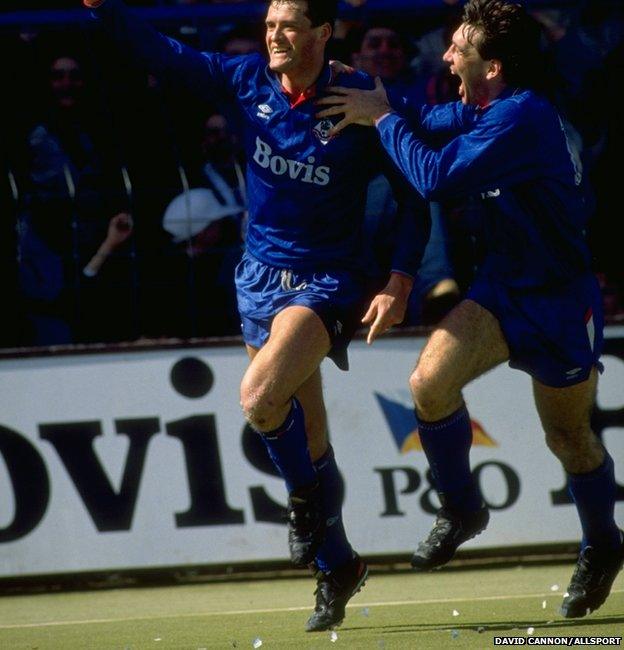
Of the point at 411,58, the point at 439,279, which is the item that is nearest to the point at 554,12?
the point at 411,58

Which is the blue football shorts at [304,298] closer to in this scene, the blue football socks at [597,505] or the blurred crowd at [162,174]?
the blue football socks at [597,505]

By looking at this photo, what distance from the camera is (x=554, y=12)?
8.38 m

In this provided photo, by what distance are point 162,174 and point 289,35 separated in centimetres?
216

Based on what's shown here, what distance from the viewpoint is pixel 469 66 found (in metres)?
6.01

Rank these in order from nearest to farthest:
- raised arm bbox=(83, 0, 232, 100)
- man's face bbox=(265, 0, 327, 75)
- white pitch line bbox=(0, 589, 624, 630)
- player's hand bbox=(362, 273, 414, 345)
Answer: player's hand bbox=(362, 273, 414, 345) < man's face bbox=(265, 0, 327, 75) < raised arm bbox=(83, 0, 232, 100) < white pitch line bbox=(0, 589, 624, 630)

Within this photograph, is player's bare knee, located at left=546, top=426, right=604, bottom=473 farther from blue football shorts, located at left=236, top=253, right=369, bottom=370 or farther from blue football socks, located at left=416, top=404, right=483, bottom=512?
blue football shorts, located at left=236, top=253, right=369, bottom=370

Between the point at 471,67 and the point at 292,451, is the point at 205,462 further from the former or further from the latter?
the point at 471,67

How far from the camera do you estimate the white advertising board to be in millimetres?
8227

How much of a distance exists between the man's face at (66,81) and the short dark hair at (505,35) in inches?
113

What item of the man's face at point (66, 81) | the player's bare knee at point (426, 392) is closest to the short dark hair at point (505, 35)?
the player's bare knee at point (426, 392)

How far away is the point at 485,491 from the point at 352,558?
188 cm

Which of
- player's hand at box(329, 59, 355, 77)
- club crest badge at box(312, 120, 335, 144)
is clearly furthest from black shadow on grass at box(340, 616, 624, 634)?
player's hand at box(329, 59, 355, 77)

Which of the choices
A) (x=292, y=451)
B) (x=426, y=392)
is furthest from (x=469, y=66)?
(x=292, y=451)

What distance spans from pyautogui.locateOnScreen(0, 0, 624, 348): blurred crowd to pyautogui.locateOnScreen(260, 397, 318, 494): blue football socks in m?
2.14
